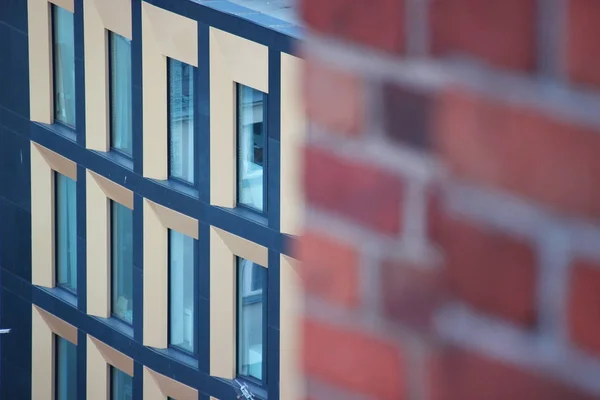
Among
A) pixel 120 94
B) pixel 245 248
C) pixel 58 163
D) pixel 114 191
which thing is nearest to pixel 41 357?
pixel 58 163

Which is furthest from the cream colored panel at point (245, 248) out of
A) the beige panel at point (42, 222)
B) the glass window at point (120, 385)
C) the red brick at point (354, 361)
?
the red brick at point (354, 361)

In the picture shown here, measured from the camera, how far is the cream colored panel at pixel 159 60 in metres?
16.4

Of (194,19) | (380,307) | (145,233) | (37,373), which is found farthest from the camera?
(37,373)

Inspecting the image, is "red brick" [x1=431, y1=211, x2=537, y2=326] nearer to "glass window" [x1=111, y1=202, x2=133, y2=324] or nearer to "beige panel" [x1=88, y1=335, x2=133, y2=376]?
"glass window" [x1=111, y1=202, x2=133, y2=324]

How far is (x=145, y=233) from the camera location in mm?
17812

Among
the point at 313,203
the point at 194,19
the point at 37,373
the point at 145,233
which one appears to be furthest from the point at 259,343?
the point at 313,203

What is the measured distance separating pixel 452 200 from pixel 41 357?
20033 mm

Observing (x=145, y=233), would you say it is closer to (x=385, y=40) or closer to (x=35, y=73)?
(x=35, y=73)

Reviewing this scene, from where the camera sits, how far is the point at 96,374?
63.9 feet

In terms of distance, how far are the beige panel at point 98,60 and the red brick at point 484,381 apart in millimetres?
16499

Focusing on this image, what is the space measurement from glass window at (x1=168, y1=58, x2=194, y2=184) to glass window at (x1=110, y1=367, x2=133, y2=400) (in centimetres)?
340

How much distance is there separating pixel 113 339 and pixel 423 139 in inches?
709

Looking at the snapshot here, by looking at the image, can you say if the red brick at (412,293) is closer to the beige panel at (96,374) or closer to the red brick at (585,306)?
the red brick at (585,306)

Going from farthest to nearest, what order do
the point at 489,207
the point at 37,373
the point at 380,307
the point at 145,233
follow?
the point at 37,373
the point at 145,233
the point at 380,307
the point at 489,207
